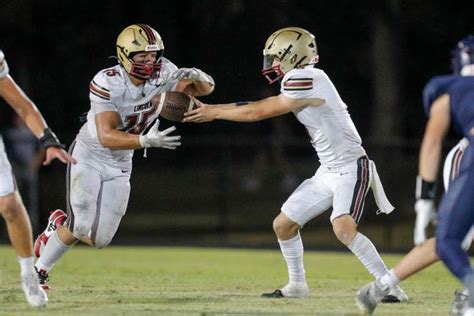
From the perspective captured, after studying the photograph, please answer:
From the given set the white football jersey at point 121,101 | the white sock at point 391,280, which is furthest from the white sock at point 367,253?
the white football jersey at point 121,101

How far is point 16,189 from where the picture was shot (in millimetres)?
8445

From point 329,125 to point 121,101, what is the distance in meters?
1.47

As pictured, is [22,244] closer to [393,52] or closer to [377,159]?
[377,159]

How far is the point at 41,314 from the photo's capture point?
8.28 metres

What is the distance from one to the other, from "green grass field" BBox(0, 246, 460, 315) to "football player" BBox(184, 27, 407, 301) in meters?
0.37

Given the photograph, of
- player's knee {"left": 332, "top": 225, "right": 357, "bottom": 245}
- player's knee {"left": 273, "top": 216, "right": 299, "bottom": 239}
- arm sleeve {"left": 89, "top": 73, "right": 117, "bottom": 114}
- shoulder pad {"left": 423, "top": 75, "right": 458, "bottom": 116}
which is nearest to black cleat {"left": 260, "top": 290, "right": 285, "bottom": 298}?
player's knee {"left": 273, "top": 216, "right": 299, "bottom": 239}

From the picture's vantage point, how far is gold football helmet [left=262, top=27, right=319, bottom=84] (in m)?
9.53

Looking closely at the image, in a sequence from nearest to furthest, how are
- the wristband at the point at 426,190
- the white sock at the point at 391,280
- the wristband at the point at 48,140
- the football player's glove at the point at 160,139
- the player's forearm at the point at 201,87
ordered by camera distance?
the wristband at the point at 426,190 < the white sock at the point at 391,280 < the wristband at the point at 48,140 < the football player's glove at the point at 160,139 < the player's forearm at the point at 201,87

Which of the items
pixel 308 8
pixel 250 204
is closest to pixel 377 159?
pixel 250 204

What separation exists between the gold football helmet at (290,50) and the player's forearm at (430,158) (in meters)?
2.30

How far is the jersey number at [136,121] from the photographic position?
970 centimetres

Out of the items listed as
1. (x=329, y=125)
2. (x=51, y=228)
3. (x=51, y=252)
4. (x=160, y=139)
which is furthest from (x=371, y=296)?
(x=51, y=228)

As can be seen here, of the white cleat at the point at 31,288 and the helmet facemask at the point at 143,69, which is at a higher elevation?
the helmet facemask at the point at 143,69

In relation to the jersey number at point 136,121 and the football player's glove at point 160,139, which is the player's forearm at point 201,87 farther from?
the football player's glove at point 160,139
